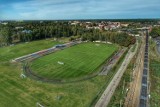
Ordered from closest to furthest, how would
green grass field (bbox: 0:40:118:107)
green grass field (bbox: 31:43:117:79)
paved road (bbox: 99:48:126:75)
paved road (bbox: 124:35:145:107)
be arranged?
1. green grass field (bbox: 0:40:118:107)
2. paved road (bbox: 124:35:145:107)
3. green grass field (bbox: 31:43:117:79)
4. paved road (bbox: 99:48:126:75)

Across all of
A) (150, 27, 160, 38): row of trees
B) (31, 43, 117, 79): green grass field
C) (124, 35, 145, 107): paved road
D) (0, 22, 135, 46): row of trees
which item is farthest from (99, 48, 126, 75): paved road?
(150, 27, 160, 38): row of trees

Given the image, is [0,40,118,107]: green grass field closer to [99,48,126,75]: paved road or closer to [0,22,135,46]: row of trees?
[99,48,126,75]: paved road

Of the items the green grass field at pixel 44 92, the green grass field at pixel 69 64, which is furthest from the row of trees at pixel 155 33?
the green grass field at pixel 44 92

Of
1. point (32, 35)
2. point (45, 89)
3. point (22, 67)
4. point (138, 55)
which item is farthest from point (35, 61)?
point (32, 35)

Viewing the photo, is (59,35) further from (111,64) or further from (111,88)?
(111,88)

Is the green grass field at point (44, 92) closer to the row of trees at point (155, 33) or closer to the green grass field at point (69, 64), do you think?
the green grass field at point (69, 64)

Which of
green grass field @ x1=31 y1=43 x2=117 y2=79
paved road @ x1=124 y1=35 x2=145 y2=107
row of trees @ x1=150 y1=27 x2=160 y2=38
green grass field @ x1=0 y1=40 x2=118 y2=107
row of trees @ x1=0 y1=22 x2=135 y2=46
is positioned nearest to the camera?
green grass field @ x1=0 y1=40 x2=118 y2=107

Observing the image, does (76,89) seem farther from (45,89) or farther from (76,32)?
(76,32)
